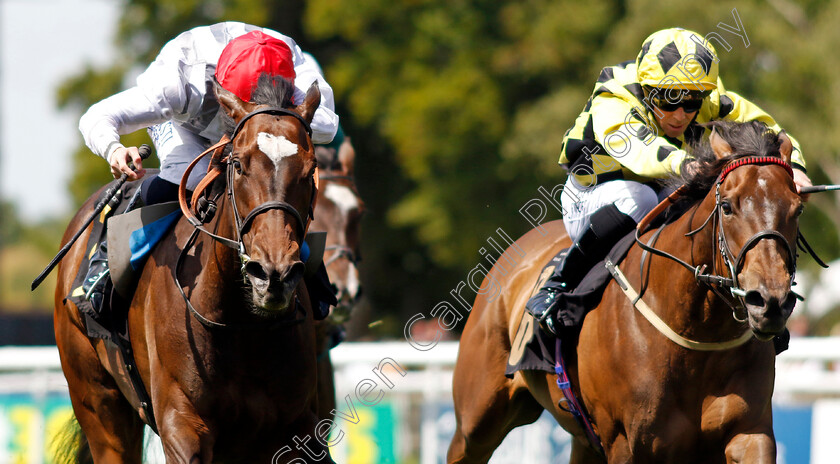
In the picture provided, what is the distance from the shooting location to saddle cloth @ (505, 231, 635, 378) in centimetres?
473

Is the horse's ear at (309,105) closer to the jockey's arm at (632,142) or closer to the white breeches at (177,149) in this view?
the white breeches at (177,149)

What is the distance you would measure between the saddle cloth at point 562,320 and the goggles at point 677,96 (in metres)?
0.59

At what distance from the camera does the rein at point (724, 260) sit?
369 cm

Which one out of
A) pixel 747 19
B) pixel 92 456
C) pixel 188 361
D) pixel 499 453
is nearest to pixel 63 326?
pixel 92 456

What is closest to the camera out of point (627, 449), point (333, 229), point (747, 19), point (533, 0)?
point (627, 449)

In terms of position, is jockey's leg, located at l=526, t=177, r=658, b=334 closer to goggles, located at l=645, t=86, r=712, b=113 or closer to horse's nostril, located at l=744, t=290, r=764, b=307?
goggles, located at l=645, t=86, r=712, b=113

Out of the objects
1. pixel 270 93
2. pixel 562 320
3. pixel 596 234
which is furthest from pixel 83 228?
pixel 596 234

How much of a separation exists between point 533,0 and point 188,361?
1671cm

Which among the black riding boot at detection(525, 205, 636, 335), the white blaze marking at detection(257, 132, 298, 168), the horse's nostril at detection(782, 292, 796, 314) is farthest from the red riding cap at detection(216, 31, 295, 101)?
the horse's nostril at detection(782, 292, 796, 314)

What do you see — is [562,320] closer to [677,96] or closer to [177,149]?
[677,96]

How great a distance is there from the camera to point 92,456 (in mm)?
5324

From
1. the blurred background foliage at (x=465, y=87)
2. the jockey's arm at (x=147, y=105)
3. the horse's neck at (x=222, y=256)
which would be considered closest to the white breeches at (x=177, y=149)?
the jockey's arm at (x=147, y=105)

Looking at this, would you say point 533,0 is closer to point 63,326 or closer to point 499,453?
point 499,453

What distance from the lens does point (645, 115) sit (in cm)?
477
